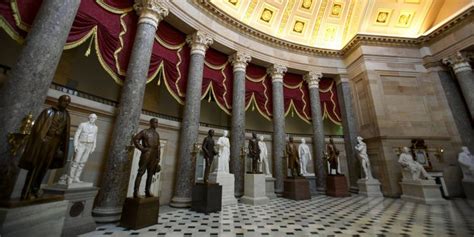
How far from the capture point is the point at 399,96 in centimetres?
994

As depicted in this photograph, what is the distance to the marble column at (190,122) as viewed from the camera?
618 cm

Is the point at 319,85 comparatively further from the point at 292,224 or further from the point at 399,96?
the point at 292,224

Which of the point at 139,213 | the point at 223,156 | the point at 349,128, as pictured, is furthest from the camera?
the point at 349,128

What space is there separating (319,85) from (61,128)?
12.1 meters

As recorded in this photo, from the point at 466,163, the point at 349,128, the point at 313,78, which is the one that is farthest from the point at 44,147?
the point at 466,163

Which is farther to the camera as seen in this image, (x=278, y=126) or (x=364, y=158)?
(x=278, y=126)

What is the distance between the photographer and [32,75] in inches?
136

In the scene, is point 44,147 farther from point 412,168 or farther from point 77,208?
point 412,168

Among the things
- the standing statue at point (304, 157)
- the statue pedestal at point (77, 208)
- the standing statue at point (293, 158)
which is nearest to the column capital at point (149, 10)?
the statue pedestal at point (77, 208)

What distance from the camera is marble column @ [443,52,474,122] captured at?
8.84 m

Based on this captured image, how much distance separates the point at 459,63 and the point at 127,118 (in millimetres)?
14155

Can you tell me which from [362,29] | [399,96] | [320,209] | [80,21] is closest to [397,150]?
[399,96]

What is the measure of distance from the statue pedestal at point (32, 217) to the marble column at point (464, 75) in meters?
14.2

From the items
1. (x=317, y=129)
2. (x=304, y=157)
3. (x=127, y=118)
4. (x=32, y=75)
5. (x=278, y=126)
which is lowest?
(x=304, y=157)
